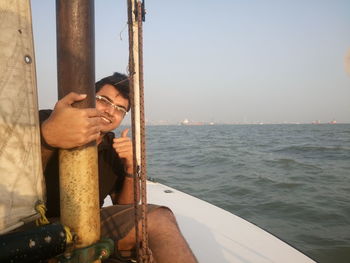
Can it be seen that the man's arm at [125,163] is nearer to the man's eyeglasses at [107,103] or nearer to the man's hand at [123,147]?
the man's hand at [123,147]

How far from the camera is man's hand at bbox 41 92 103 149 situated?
96 centimetres

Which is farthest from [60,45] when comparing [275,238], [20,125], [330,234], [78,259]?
[330,234]

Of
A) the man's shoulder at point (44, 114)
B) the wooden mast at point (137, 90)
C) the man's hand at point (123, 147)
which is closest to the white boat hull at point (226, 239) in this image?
the man's hand at point (123, 147)

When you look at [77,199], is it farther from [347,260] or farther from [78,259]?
[347,260]

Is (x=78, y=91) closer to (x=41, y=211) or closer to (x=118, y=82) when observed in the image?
(x=41, y=211)

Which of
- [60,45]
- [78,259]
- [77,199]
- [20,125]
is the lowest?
[78,259]

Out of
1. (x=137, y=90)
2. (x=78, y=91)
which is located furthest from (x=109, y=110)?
(x=78, y=91)

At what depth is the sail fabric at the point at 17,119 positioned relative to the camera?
0.92 metres

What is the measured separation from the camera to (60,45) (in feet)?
3.38

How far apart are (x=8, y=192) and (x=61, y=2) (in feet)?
2.43

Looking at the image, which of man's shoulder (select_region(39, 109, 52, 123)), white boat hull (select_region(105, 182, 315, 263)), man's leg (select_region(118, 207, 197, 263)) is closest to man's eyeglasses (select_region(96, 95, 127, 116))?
man's shoulder (select_region(39, 109, 52, 123))

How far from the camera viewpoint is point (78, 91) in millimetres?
1046

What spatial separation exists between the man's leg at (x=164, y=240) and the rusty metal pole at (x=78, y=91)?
1.82 ft

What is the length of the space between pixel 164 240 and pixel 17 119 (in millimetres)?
1083
